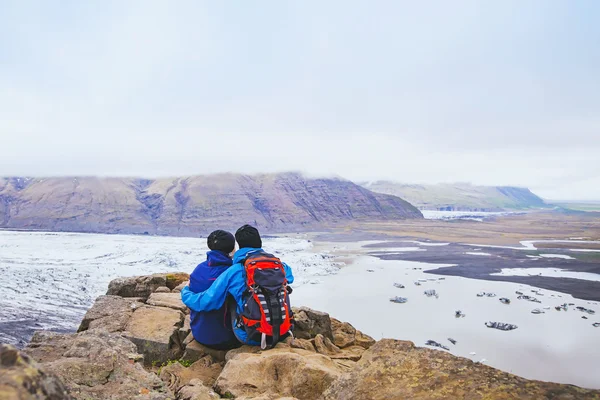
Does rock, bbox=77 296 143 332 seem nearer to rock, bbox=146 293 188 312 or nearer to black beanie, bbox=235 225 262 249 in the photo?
rock, bbox=146 293 188 312

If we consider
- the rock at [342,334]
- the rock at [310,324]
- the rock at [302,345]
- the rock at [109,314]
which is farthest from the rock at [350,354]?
the rock at [109,314]

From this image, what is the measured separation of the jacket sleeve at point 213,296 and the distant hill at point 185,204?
86744 mm

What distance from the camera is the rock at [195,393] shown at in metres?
3.95

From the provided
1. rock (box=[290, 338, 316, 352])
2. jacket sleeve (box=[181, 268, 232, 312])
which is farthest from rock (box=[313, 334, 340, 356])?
jacket sleeve (box=[181, 268, 232, 312])

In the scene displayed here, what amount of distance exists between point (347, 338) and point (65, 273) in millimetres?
31096

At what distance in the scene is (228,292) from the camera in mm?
5230

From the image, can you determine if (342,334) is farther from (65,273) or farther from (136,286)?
(65,273)

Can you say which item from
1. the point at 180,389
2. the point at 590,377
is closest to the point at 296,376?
the point at 180,389

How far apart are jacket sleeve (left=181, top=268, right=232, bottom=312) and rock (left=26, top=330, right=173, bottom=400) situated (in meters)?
1.04

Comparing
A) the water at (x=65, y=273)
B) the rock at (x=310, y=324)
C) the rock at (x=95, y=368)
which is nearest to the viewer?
the rock at (x=95, y=368)

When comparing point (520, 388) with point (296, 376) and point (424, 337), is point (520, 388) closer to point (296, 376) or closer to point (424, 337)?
point (296, 376)

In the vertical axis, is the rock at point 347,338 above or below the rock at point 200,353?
below

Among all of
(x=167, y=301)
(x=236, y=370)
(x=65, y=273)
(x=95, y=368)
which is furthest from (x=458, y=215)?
(x=95, y=368)

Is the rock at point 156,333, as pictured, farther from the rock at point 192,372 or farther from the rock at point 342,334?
the rock at point 342,334
